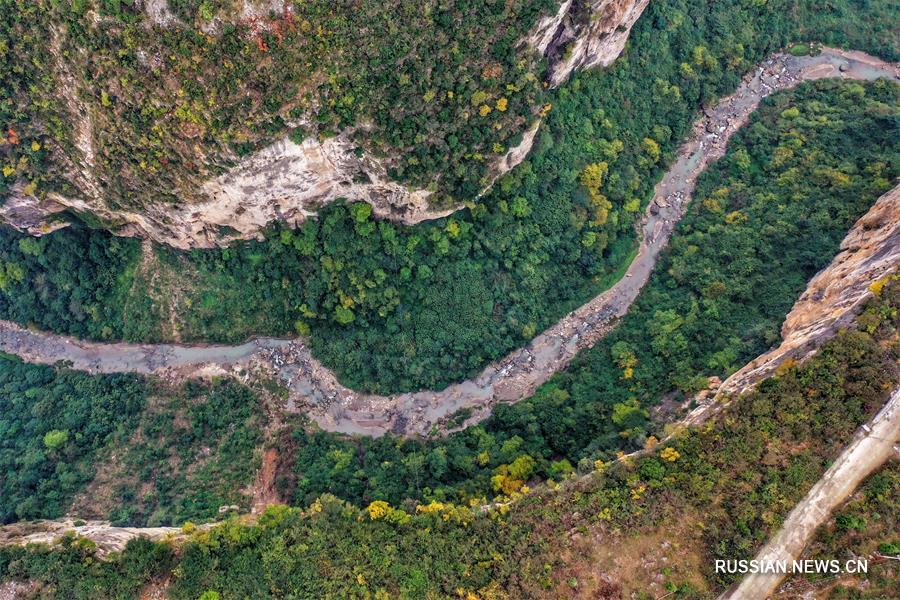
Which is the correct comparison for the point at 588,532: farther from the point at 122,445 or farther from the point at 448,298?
the point at 122,445

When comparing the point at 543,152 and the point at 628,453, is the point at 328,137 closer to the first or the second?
the point at 543,152

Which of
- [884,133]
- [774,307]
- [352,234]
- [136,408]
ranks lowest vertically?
[774,307]

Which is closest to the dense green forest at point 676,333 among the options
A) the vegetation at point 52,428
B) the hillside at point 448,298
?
the hillside at point 448,298

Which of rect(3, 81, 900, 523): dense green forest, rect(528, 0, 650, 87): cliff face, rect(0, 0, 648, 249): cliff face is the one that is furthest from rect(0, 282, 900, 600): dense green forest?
rect(528, 0, 650, 87): cliff face

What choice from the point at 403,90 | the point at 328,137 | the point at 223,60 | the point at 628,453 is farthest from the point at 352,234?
the point at 628,453

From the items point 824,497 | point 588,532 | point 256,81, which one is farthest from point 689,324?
point 256,81

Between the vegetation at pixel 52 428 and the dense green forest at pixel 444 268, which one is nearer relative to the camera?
the vegetation at pixel 52 428

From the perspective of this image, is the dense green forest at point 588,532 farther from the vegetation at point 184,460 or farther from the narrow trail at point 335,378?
the narrow trail at point 335,378

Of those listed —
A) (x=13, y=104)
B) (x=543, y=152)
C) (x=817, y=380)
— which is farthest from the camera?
(x=543, y=152)
